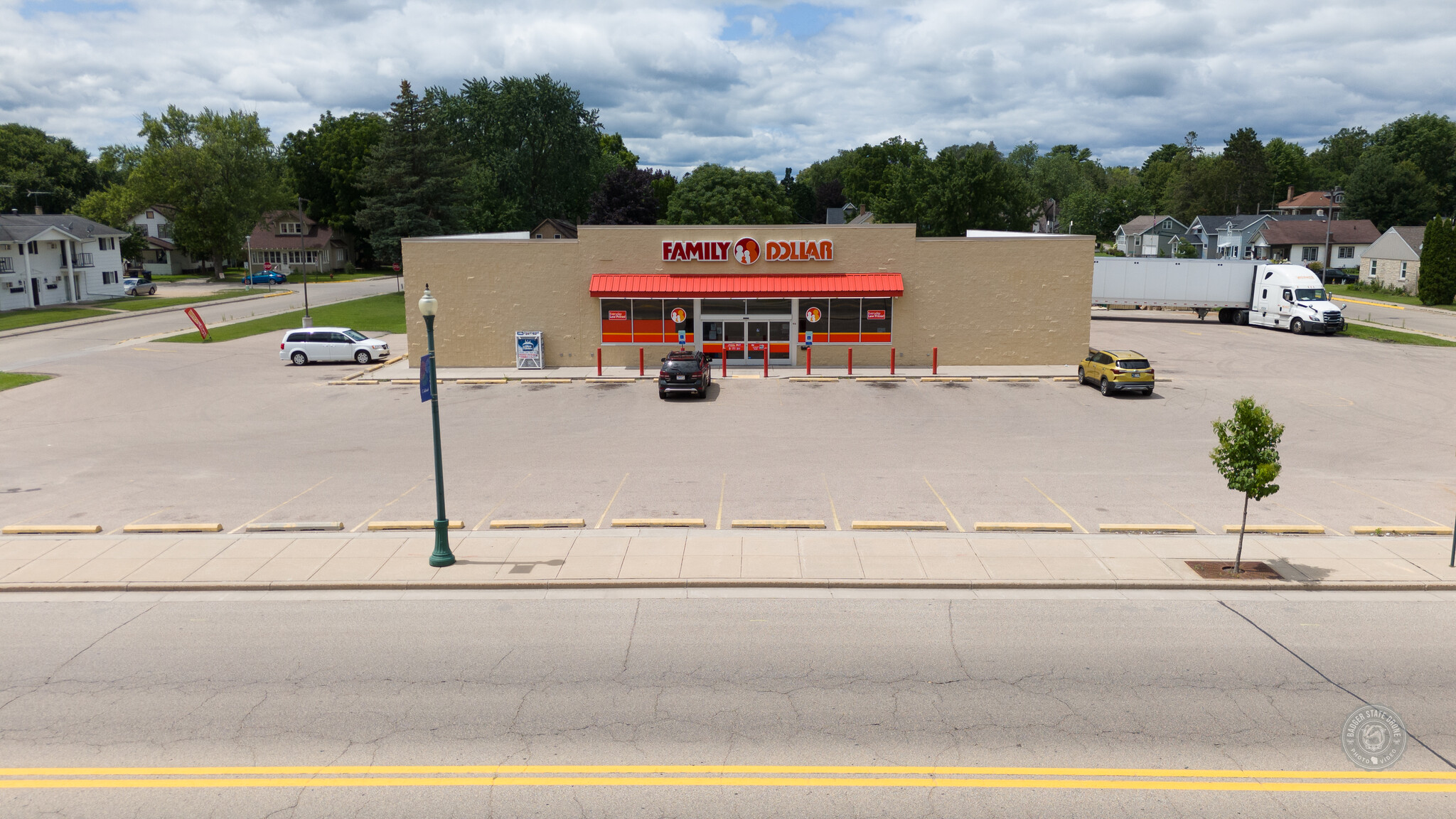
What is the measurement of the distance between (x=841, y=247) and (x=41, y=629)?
29.8 metres

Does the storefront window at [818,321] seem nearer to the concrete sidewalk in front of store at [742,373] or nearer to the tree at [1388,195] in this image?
the concrete sidewalk in front of store at [742,373]

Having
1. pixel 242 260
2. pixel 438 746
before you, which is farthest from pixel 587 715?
pixel 242 260

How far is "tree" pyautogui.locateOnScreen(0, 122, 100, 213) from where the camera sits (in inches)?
3342

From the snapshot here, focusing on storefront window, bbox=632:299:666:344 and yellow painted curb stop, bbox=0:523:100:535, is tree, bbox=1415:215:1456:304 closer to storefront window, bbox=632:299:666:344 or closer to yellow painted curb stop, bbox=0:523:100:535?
storefront window, bbox=632:299:666:344

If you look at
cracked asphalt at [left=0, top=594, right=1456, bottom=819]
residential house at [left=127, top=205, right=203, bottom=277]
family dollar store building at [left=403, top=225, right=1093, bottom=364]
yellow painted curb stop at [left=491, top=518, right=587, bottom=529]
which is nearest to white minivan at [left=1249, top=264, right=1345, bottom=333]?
family dollar store building at [left=403, top=225, right=1093, bottom=364]

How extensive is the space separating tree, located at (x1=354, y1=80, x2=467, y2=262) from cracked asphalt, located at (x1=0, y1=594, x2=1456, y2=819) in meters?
59.1

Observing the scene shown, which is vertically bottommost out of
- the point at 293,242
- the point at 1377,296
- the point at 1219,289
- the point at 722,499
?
the point at 722,499

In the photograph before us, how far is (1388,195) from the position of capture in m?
94.9

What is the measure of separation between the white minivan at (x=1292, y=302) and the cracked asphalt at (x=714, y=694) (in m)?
40.3

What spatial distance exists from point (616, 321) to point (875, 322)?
10.9 m

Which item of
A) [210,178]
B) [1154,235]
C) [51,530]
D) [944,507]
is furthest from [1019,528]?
[1154,235]

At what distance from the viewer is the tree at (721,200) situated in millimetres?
82500

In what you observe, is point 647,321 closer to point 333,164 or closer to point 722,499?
point 722,499

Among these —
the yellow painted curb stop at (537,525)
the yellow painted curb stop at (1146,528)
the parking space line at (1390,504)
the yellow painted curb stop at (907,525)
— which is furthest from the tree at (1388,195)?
the yellow painted curb stop at (537,525)
